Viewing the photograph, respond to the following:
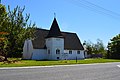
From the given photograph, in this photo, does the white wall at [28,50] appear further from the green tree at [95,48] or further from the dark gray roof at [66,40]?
the green tree at [95,48]

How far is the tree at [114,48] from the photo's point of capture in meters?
71.7

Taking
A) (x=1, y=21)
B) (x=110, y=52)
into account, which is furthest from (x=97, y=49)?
(x=1, y=21)

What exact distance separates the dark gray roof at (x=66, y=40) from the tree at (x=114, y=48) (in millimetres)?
11842

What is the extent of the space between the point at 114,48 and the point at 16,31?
27.8m

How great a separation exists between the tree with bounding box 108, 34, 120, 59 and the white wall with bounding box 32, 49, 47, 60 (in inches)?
891

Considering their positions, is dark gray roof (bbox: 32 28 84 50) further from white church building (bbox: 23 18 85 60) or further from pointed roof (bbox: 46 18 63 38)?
pointed roof (bbox: 46 18 63 38)

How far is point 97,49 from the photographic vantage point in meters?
104

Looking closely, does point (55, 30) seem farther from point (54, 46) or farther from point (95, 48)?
point (95, 48)

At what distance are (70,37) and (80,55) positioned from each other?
538 cm

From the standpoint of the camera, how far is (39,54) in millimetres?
58281

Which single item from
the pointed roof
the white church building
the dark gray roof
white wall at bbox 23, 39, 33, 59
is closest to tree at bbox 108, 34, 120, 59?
the dark gray roof

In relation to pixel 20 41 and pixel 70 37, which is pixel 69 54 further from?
pixel 20 41

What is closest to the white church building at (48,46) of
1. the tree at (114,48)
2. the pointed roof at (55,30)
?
the pointed roof at (55,30)

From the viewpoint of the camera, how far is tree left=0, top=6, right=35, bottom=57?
65.0m
